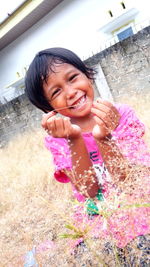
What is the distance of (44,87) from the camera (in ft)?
4.25

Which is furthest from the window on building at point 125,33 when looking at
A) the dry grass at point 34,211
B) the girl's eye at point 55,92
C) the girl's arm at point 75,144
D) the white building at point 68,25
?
the girl's arm at point 75,144

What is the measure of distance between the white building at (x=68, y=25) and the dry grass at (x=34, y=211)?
4.88m

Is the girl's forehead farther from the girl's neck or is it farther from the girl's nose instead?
the girl's neck

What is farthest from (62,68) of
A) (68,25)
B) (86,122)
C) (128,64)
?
(68,25)

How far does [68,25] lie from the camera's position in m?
8.56

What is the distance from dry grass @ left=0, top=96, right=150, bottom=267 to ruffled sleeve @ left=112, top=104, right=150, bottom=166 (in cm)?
14

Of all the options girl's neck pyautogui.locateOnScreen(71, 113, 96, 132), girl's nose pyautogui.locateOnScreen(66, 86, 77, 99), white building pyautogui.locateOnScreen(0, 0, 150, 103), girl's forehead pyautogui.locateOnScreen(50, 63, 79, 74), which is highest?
girl's forehead pyautogui.locateOnScreen(50, 63, 79, 74)

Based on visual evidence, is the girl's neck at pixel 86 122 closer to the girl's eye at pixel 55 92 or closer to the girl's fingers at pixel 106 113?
the girl's eye at pixel 55 92

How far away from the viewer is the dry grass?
1170 mm

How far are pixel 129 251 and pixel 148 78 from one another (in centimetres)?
370

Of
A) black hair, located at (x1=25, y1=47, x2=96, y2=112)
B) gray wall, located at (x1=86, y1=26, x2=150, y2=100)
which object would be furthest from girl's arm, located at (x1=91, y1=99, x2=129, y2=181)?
gray wall, located at (x1=86, y1=26, x2=150, y2=100)

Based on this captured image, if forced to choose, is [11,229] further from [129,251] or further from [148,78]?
[148,78]

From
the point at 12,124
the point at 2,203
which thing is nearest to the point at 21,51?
the point at 12,124

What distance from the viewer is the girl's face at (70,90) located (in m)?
1.21
